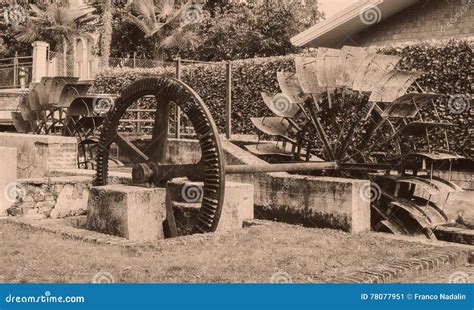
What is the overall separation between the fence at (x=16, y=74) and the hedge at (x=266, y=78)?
5525 millimetres

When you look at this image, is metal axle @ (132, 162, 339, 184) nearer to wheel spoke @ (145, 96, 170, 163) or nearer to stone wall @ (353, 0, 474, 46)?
wheel spoke @ (145, 96, 170, 163)

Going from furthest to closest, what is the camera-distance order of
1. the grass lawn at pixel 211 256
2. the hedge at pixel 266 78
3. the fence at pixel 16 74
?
the fence at pixel 16 74
the hedge at pixel 266 78
the grass lawn at pixel 211 256

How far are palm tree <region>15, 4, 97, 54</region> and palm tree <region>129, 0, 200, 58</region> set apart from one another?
309 cm

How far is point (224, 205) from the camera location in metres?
8.70

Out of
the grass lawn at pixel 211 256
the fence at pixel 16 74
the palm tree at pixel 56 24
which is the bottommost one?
the grass lawn at pixel 211 256

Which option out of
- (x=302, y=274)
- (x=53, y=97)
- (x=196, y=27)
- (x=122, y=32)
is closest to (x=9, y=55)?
(x=122, y=32)

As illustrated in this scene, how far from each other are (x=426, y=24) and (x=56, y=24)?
19581 millimetres

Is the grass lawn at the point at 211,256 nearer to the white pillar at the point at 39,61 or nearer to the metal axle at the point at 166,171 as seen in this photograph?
the metal axle at the point at 166,171

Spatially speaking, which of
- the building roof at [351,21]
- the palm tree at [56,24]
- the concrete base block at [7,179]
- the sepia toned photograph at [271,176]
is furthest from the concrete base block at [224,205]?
the palm tree at [56,24]

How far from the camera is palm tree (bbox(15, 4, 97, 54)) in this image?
32297 mm

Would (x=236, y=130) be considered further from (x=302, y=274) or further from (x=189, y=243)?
(x=302, y=274)

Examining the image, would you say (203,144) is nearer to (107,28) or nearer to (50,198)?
(50,198)

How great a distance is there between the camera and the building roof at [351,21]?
60.2 ft

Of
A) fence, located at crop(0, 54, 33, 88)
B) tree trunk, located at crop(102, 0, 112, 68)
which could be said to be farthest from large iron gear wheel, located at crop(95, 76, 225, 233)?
tree trunk, located at crop(102, 0, 112, 68)
